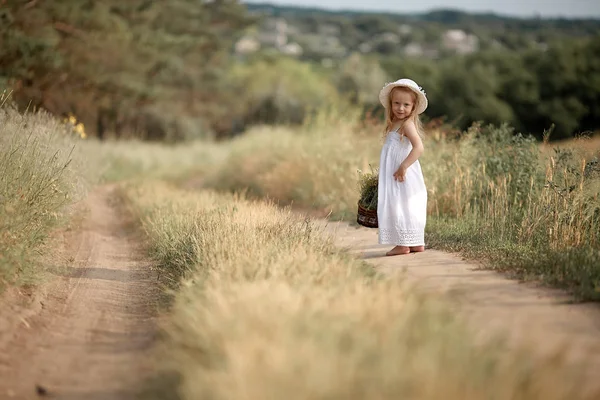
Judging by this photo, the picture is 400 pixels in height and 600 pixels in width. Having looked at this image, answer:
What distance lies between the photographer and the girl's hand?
298 inches

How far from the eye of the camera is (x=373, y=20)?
4156 inches

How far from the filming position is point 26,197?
709cm

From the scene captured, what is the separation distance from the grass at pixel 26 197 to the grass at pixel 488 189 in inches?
154

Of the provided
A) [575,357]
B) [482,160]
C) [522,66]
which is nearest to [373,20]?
[522,66]

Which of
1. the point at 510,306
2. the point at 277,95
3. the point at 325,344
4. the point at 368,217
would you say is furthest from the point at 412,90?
the point at 277,95

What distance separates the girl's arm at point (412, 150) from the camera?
7.50 m

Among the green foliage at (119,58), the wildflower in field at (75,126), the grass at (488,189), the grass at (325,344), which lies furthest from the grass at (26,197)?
the green foliage at (119,58)

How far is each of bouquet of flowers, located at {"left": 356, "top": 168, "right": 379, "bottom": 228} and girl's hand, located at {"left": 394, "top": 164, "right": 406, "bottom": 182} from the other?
0.45m

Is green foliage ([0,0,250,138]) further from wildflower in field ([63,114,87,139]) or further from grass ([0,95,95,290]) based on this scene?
grass ([0,95,95,290])

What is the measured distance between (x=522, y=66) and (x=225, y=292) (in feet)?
186

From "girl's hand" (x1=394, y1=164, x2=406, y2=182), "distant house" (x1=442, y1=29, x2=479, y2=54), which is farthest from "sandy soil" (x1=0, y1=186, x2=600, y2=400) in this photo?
"distant house" (x1=442, y1=29, x2=479, y2=54)

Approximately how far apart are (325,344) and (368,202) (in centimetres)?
452

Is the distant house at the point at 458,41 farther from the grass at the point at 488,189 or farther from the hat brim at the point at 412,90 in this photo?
the hat brim at the point at 412,90

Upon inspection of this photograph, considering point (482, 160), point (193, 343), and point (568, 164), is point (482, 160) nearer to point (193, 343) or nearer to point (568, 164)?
point (568, 164)
